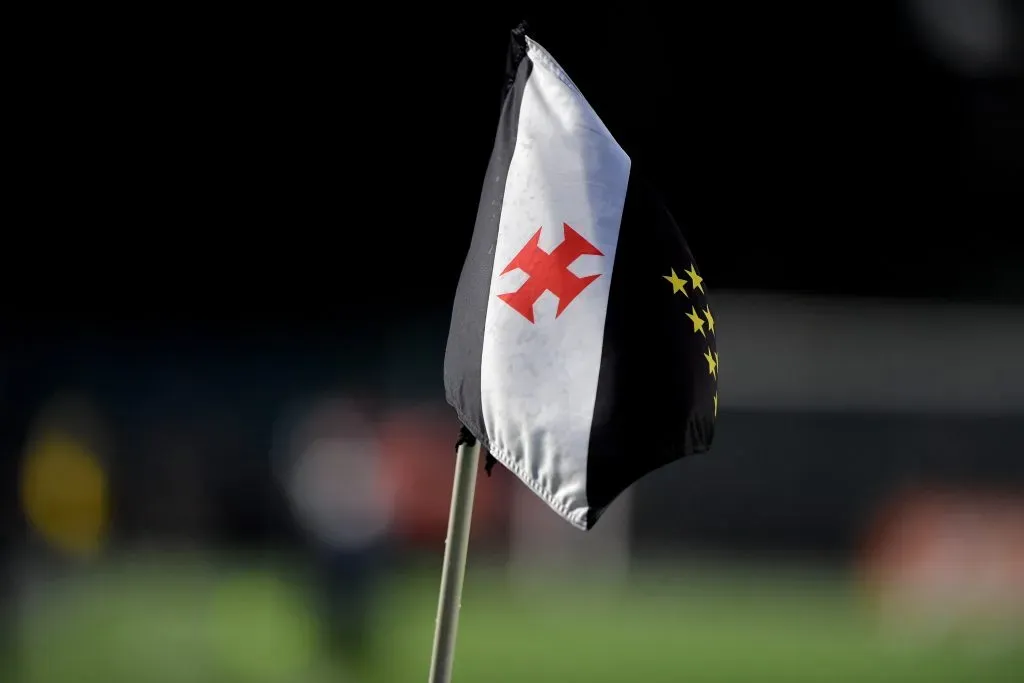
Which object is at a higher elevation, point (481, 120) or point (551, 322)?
point (481, 120)

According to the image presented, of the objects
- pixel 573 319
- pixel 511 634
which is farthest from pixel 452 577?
pixel 511 634

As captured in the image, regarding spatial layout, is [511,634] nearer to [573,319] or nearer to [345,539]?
[345,539]

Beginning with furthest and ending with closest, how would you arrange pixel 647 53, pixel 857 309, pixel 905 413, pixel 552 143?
pixel 647 53 → pixel 857 309 → pixel 905 413 → pixel 552 143

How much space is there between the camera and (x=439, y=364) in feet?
27.9

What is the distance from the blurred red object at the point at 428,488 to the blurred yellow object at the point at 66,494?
1631 millimetres

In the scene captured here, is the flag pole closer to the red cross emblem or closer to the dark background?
the red cross emblem

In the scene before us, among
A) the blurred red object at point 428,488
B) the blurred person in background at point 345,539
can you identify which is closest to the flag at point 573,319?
the blurred person in background at point 345,539

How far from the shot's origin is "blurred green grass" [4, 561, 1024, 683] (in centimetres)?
502

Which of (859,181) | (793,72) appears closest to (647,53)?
(793,72)

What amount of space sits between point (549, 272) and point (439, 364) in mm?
6885

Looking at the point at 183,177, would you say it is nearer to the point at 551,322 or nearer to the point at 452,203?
the point at 452,203

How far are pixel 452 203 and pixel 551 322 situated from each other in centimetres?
881

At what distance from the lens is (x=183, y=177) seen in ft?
35.0

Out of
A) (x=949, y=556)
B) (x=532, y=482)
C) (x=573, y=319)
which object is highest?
(x=949, y=556)
